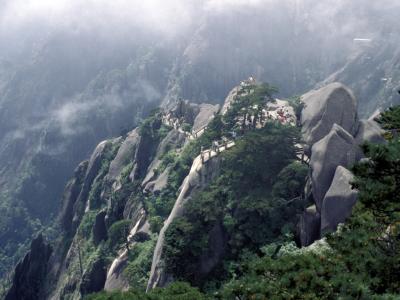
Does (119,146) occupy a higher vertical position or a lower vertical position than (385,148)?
higher

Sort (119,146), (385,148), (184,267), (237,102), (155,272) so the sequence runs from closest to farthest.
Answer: (385,148)
(184,267)
(155,272)
(237,102)
(119,146)

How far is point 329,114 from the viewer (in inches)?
2753

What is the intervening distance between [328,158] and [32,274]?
3265 inches

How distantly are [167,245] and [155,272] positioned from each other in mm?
7099

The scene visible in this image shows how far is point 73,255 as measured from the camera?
114312mm

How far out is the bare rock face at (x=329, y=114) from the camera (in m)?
68.7

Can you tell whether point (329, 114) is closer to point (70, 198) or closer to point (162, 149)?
point (162, 149)

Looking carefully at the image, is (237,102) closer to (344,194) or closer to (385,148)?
(344,194)

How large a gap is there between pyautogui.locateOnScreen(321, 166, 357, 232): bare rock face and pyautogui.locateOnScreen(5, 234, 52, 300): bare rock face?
81.0 meters

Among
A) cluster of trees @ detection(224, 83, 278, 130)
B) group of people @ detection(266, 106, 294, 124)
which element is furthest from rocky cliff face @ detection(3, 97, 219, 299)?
group of people @ detection(266, 106, 294, 124)

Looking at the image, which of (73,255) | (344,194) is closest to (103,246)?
(73,255)

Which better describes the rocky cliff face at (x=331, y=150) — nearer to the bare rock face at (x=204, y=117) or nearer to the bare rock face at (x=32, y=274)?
the bare rock face at (x=204, y=117)

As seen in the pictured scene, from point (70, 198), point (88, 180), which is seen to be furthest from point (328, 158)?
point (70, 198)

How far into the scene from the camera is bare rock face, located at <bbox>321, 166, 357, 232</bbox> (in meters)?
54.0
